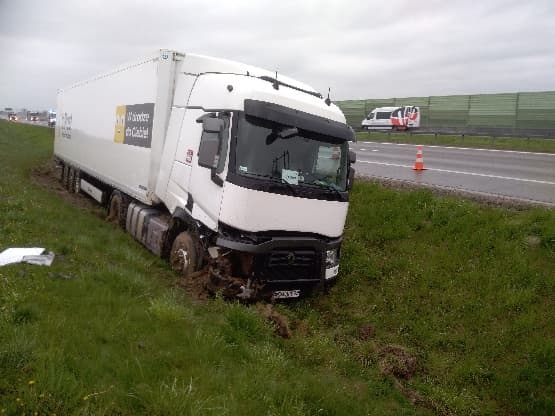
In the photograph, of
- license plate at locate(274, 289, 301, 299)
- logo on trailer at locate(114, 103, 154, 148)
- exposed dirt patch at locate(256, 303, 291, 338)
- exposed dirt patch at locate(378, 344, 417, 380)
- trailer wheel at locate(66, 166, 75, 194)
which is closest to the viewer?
exposed dirt patch at locate(256, 303, 291, 338)

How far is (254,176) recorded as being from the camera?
253 inches

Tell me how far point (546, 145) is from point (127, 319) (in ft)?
75.0

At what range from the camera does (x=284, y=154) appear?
263 inches

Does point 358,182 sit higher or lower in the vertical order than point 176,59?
lower

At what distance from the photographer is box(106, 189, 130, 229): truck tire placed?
35.2ft

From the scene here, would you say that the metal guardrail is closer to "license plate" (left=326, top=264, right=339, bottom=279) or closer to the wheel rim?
"license plate" (left=326, top=264, right=339, bottom=279)

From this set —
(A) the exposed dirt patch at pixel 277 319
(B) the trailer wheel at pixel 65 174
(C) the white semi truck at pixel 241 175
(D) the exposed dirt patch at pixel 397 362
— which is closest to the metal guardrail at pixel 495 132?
(C) the white semi truck at pixel 241 175

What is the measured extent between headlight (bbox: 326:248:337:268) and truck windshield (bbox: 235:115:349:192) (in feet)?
3.15

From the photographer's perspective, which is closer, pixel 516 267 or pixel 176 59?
pixel 516 267

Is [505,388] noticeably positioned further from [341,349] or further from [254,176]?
[254,176]

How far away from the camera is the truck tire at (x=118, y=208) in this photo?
1074 centimetres

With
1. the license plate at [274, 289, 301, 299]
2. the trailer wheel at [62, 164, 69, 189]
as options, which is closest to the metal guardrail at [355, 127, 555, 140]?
the trailer wheel at [62, 164, 69, 189]

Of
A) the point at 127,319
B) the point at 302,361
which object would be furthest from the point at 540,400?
the point at 127,319

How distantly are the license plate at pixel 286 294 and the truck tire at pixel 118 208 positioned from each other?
5.12 m
